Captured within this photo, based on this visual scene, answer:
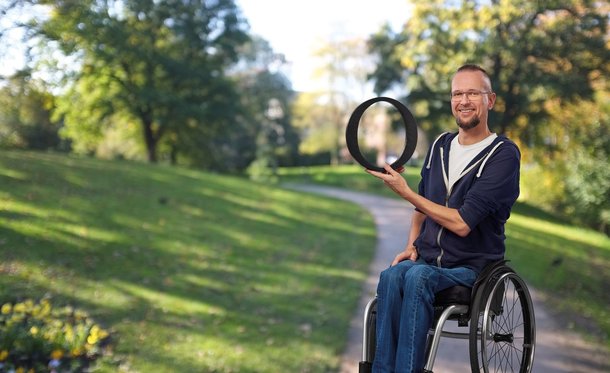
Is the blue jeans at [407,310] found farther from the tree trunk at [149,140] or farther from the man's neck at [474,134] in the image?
the tree trunk at [149,140]

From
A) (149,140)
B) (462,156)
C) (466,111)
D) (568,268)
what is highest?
(466,111)

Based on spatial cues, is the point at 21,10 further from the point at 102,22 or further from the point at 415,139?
the point at 102,22

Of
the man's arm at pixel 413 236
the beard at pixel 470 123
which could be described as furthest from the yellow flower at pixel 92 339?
the beard at pixel 470 123

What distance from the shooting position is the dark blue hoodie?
2.65 m

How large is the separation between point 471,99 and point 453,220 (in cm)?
59

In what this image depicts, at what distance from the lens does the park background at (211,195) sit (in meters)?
8.06

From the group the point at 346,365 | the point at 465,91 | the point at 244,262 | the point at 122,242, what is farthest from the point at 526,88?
the point at 465,91

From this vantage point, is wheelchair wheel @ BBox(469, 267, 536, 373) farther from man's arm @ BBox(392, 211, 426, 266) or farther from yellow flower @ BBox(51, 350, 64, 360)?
yellow flower @ BBox(51, 350, 64, 360)

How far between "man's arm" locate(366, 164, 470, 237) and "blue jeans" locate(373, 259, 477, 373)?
0.23 metres

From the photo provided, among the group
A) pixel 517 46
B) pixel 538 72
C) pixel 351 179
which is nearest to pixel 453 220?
pixel 517 46

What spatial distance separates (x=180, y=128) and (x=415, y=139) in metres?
31.6

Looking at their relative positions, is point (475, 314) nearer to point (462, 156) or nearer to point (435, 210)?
point (435, 210)

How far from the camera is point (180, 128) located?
3334 centimetres

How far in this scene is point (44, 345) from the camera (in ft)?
22.8
